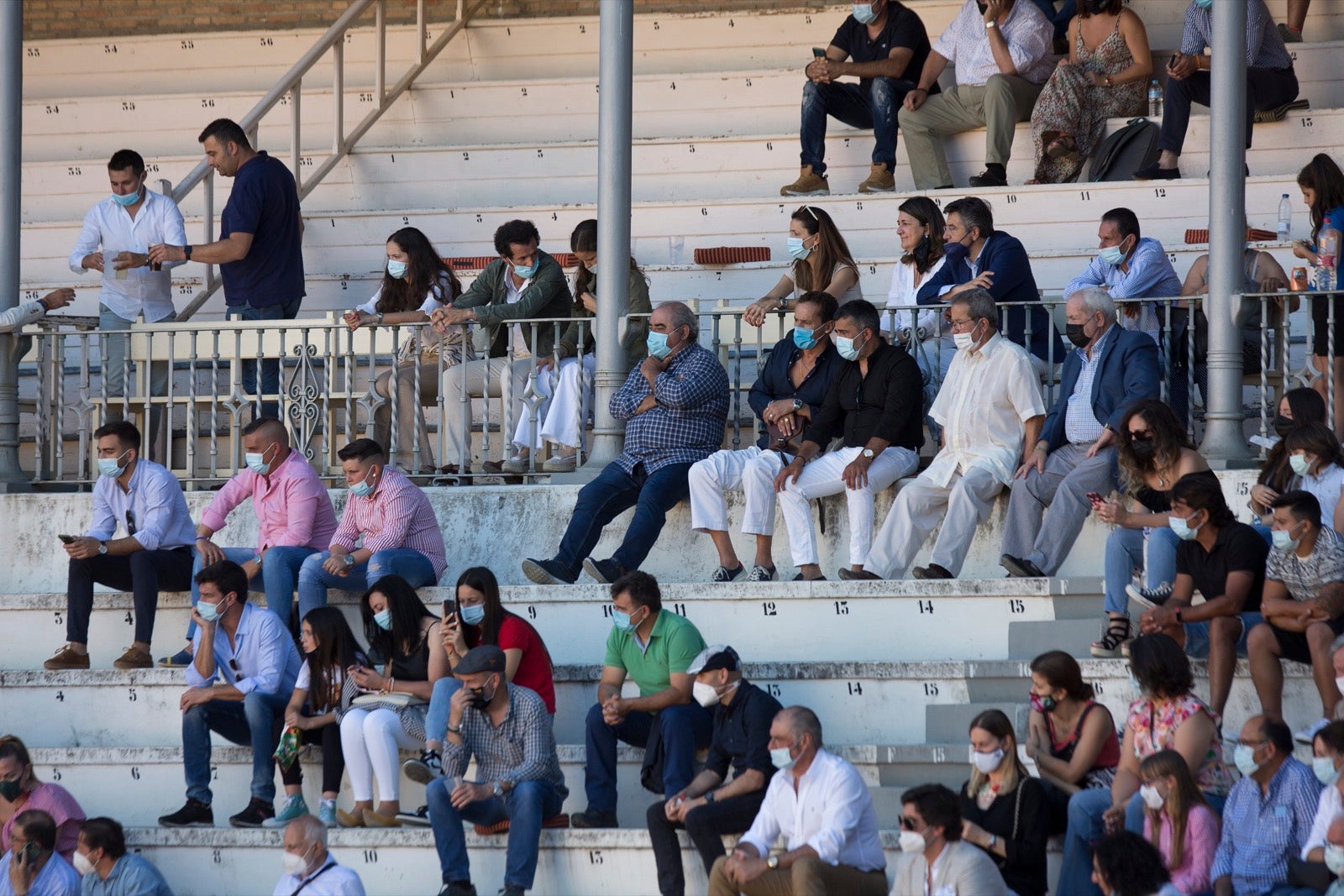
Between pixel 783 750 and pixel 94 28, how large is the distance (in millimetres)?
10129

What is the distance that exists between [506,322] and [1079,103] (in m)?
4.05

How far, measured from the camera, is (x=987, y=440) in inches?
366

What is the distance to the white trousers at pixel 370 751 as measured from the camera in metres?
8.48

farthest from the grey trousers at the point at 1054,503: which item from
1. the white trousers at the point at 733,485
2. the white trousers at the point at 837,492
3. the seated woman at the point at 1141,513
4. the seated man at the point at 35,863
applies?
the seated man at the point at 35,863

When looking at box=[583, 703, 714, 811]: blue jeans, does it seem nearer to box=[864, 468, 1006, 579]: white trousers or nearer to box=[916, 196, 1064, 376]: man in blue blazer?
box=[864, 468, 1006, 579]: white trousers

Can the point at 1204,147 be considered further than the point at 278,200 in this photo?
Yes

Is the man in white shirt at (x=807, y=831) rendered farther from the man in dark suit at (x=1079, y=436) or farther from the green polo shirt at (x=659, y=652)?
the man in dark suit at (x=1079, y=436)

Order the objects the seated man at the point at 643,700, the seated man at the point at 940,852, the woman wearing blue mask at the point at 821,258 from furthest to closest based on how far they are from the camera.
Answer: the woman wearing blue mask at the point at 821,258
the seated man at the point at 643,700
the seated man at the point at 940,852

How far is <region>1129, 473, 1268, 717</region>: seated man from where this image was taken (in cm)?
780

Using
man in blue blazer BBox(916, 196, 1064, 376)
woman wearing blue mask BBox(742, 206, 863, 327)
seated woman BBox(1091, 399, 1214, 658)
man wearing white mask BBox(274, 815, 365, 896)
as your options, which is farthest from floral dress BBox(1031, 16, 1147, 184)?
man wearing white mask BBox(274, 815, 365, 896)

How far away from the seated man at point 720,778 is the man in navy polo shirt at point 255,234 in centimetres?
412

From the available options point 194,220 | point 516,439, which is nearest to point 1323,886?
point 516,439

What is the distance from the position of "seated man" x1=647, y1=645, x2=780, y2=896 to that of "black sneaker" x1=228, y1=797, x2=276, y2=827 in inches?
69.2

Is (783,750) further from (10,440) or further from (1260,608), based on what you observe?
(10,440)
